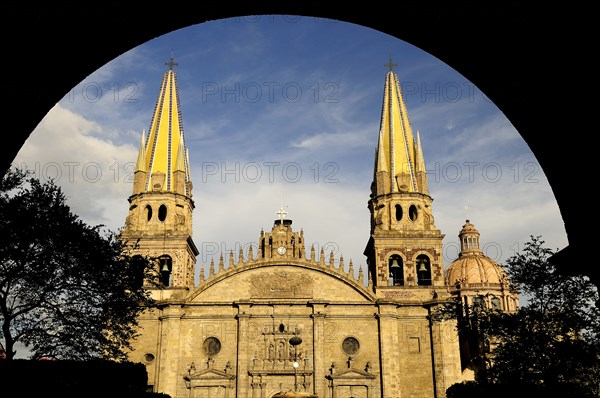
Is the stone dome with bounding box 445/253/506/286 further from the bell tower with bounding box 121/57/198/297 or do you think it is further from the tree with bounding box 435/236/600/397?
the tree with bounding box 435/236/600/397

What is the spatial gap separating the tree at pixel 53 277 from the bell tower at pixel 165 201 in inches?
802

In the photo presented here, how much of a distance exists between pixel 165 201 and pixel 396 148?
59.9ft

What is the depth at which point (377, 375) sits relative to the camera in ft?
125

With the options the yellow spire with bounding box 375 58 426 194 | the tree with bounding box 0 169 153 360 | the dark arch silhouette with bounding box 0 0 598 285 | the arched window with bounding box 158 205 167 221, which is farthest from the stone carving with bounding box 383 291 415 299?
the dark arch silhouette with bounding box 0 0 598 285

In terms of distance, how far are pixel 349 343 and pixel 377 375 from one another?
9.12 ft

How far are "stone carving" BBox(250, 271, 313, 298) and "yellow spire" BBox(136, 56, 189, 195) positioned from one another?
972 centimetres

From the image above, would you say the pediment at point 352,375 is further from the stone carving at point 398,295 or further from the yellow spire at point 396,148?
the yellow spire at point 396,148

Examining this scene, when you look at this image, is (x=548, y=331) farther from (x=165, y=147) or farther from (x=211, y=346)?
(x=165, y=147)

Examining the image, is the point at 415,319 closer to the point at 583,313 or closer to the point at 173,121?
the point at 583,313

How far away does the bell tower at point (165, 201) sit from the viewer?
41281 millimetres

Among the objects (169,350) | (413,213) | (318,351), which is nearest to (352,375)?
(318,351)

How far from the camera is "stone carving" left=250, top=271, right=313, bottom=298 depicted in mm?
39938

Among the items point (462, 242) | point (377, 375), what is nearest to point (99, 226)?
point (377, 375)

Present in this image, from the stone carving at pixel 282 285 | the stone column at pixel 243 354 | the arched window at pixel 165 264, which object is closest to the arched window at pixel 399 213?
the stone carving at pixel 282 285
